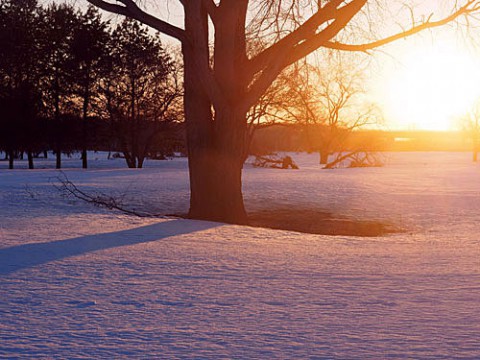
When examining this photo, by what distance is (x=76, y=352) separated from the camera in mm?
3004

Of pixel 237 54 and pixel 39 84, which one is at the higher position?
pixel 39 84

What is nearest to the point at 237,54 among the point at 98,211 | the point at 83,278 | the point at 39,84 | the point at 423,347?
the point at 98,211

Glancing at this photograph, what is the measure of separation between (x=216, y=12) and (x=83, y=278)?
6.21 meters

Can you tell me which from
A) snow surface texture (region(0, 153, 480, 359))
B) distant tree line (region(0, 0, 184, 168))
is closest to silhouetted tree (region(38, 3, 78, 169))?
distant tree line (region(0, 0, 184, 168))

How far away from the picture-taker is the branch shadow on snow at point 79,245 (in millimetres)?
5340

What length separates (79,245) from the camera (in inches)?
244

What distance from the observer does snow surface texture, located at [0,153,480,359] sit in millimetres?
3145

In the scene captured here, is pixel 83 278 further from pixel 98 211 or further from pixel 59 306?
pixel 98 211

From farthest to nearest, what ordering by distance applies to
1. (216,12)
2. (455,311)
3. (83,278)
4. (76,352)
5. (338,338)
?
1. (216,12)
2. (83,278)
3. (455,311)
4. (338,338)
5. (76,352)

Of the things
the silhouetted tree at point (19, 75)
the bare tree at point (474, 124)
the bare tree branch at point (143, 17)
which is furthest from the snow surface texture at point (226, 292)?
the bare tree at point (474, 124)

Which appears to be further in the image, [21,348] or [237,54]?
[237,54]

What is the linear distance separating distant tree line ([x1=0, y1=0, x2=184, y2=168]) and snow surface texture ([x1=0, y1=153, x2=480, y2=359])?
25.9m

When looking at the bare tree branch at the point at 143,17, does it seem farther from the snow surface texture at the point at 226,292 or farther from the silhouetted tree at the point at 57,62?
the silhouetted tree at the point at 57,62

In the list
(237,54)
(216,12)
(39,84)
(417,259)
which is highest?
(39,84)
